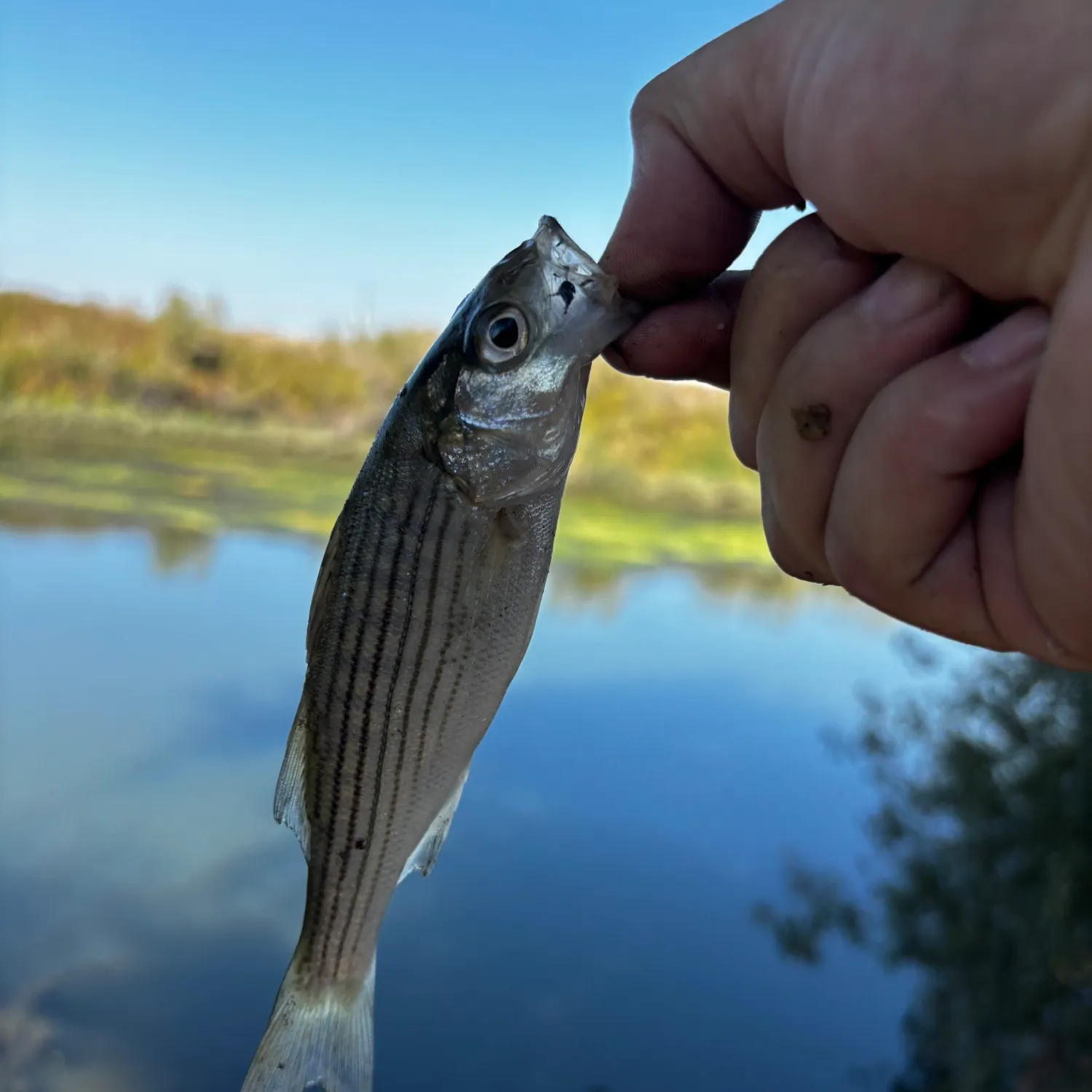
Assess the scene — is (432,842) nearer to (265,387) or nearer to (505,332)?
(505,332)

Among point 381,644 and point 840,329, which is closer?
point 840,329

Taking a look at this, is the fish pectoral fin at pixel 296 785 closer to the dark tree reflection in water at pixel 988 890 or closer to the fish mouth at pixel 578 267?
the fish mouth at pixel 578 267

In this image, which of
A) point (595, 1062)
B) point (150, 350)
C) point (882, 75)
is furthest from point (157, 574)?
point (882, 75)

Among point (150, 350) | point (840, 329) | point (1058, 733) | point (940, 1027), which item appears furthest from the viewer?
point (150, 350)

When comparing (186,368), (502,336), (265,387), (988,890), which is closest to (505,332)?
(502,336)

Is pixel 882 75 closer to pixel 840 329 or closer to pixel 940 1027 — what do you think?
pixel 840 329

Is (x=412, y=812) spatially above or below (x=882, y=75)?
below

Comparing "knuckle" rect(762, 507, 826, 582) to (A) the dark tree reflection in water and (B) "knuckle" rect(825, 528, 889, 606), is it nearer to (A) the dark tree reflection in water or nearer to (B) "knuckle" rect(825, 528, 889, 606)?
(B) "knuckle" rect(825, 528, 889, 606)

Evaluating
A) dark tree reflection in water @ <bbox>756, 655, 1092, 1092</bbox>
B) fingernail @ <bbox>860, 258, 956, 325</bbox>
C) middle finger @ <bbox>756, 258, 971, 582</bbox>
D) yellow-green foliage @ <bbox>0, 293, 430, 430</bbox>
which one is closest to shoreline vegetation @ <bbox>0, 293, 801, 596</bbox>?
yellow-green foliage @ <bbox>0, 293, 430, 430</bbox>
